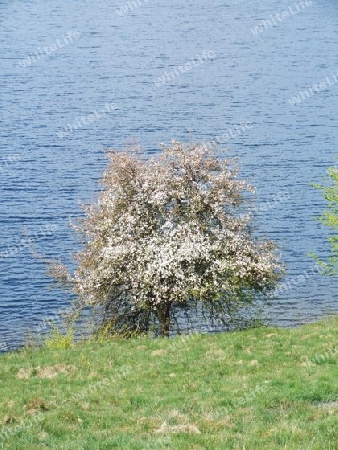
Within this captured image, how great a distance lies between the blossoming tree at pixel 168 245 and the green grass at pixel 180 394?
6.13 m

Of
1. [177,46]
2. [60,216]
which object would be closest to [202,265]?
[60,216]

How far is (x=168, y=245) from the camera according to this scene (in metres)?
39.9

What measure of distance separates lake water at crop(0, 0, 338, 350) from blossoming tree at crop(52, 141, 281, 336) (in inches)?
327

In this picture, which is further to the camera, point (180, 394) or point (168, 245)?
point (168, 245)

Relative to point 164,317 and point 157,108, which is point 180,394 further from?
point 157,108

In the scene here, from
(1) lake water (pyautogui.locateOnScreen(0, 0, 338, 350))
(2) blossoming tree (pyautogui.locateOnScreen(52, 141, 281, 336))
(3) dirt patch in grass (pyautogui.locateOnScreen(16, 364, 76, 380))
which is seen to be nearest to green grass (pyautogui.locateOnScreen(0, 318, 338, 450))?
(3) dirt patch in grass (pyautogui.locateOnScreen(16, 364, 76, 380))

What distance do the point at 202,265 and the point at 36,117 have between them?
5808cm

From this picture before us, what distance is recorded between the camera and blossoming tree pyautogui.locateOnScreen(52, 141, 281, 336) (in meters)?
40.0

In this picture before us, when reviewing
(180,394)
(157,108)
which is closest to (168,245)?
(180,394)

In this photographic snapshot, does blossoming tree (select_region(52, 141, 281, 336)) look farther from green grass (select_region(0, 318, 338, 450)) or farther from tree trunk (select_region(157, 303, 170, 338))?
green grass (select_region(0, 318, 338, 450))

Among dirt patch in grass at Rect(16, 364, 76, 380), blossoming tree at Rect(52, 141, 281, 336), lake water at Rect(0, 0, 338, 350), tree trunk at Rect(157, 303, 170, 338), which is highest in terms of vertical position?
dirt patch in grass at Rect(16, 364, 76, 380)

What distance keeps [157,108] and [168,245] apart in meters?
62.1

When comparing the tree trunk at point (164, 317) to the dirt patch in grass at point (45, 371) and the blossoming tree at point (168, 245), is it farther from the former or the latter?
the dirt patch in grass at point (45, 371)

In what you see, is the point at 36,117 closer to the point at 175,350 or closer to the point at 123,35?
the point at 123,35
